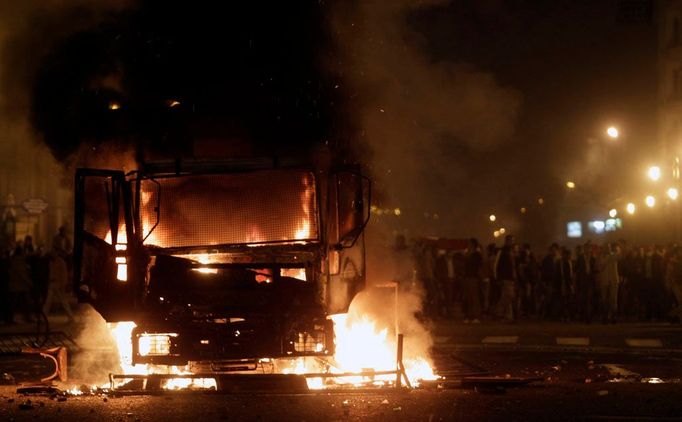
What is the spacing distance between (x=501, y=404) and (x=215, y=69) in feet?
18.7

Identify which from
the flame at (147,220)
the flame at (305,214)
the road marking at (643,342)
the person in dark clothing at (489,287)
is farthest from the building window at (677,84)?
the flame at (147,220)

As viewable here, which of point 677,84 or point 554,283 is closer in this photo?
point 554,283

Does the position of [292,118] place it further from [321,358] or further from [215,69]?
[321,358]

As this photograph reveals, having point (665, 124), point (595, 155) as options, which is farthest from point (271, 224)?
point (595, 155)

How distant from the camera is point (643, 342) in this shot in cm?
1642

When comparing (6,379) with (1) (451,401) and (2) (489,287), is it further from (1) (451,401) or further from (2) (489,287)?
(2) (489,287)

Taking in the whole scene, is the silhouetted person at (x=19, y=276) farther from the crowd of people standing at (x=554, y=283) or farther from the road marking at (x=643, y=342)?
the road marking at (x=643, y=342)

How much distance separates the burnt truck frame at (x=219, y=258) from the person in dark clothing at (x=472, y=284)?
34.2 ft

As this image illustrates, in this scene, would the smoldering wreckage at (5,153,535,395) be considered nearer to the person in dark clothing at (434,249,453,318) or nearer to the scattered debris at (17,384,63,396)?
the scattered debris at (17,384,63,396)

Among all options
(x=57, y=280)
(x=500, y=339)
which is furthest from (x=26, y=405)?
(x=57, y=280)

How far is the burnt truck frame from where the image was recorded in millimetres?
10000

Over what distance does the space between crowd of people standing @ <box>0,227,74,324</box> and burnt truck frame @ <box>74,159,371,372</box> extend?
32.8ft

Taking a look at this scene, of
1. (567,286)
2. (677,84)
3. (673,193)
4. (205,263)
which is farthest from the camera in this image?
(677,84)

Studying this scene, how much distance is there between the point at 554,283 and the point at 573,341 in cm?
493
